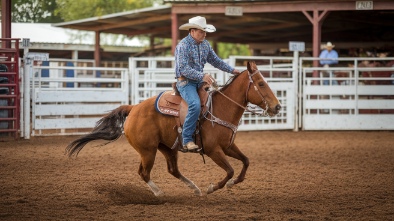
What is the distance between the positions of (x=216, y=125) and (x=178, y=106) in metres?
0.49

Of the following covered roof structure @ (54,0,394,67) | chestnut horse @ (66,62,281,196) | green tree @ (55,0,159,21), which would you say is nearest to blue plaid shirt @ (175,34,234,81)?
chestnut horse @ (66,62,281,196)

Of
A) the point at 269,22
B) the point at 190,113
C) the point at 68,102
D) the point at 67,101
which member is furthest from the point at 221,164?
the point at 269,22

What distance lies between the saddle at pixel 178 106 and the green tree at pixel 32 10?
41.3ft

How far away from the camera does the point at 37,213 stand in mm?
5828

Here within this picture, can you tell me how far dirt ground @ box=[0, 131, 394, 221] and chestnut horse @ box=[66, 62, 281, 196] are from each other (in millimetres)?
325

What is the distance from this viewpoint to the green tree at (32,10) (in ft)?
63.5

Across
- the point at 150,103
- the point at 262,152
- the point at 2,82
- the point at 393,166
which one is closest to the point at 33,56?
the point at 2,82

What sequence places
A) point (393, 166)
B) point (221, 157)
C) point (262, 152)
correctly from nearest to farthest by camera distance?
1. point (221, 157)
2. point (393, 166)
3. point (262, 152)

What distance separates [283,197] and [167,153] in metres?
1.44

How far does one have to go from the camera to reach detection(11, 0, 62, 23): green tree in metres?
19.4

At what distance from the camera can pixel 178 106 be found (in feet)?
23.1

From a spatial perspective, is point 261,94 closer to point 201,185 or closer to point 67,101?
point 201,185

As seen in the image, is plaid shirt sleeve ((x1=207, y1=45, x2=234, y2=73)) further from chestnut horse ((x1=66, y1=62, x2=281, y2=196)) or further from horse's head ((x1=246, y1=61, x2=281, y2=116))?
horse's head ((x1=246, y1=61, x2=281, y2=116))

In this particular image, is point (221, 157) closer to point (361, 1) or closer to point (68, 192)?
point (68, 192)
